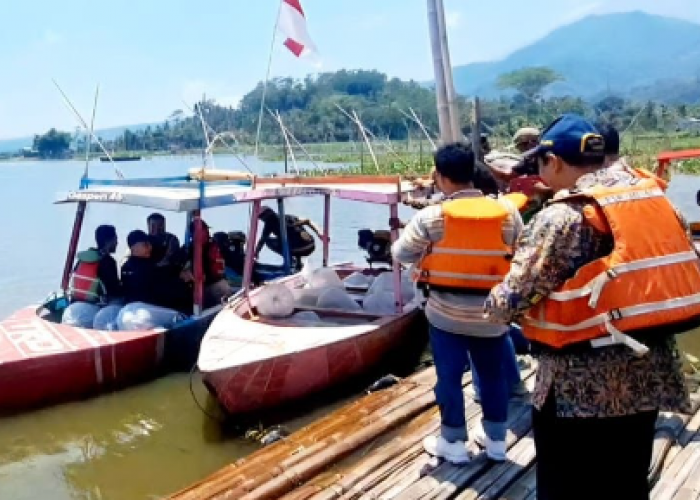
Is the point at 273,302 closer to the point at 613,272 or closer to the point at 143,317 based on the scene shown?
the point at 143,317

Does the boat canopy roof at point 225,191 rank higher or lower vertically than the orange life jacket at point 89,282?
higher

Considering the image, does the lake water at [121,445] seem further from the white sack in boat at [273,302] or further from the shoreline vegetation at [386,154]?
the shoreline vegetation at [386,154]

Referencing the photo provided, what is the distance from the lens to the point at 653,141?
40.5 meters

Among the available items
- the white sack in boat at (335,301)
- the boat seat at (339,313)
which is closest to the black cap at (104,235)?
the boat seat at (339,313)

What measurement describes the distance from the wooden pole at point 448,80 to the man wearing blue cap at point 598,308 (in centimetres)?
456

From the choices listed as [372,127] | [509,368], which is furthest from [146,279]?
[372,127]

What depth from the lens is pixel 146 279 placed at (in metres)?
7.69

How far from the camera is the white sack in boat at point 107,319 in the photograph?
746 centimetres

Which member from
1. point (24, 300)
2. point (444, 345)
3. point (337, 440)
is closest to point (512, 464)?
point (444, 345)

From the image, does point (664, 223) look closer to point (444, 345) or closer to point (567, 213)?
point (567, 213)

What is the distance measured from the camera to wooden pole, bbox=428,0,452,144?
7.01m

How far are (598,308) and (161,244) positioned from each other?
242 inches

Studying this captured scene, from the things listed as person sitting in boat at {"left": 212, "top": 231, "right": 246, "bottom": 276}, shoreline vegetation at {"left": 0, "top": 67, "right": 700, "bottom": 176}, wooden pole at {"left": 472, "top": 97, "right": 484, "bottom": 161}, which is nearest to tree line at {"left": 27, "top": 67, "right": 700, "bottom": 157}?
shoreline vegetation at {"left": 0, "top": 67, "right": 700, "bottom": 176}

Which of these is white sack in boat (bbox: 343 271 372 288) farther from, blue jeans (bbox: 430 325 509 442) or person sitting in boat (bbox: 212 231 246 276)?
blue jeans (bbox: 430 325 509 442)
